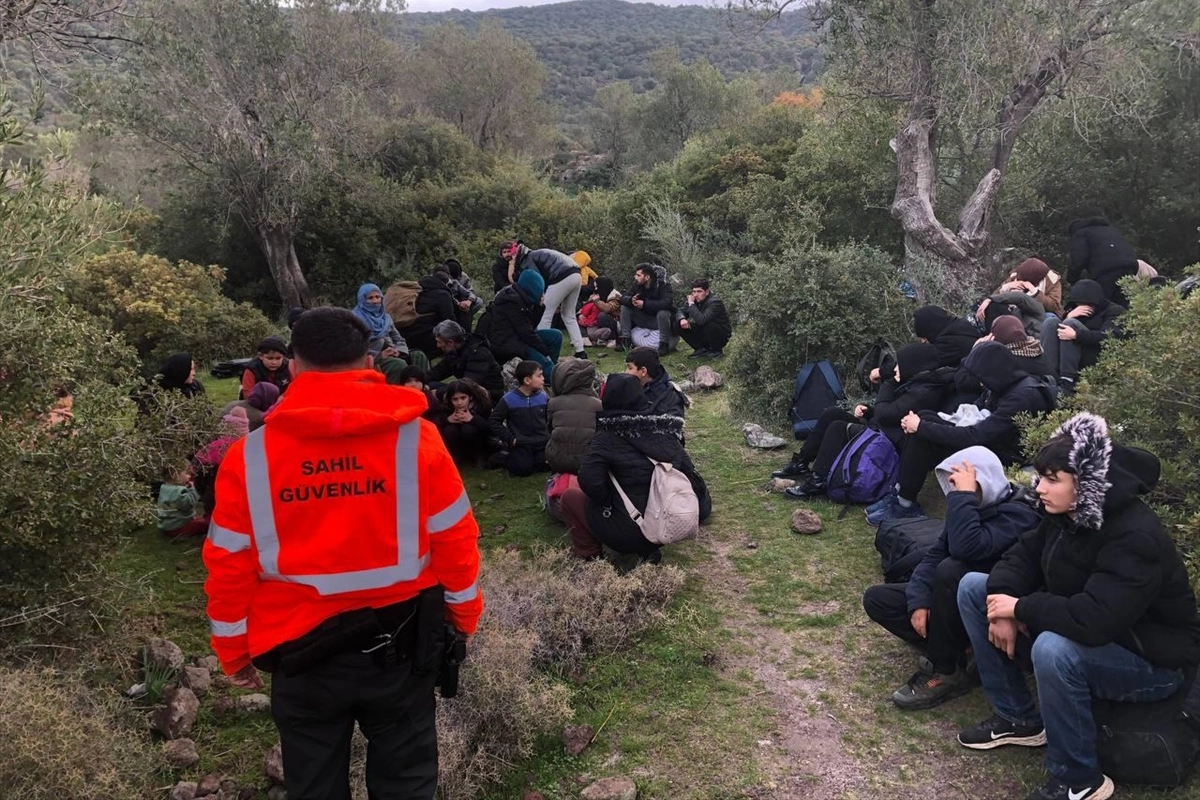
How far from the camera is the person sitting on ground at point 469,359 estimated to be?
7844 mm

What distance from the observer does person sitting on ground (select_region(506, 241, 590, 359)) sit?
10156mm

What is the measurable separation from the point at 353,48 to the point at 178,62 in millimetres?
4126

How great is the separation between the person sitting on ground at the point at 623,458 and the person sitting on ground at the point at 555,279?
5.31 metres

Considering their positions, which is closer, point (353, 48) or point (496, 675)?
point (496, 675)

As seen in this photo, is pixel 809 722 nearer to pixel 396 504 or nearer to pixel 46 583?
pixel 396 504

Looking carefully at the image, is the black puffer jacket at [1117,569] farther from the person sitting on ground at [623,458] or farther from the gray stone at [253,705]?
the gray stone at [253,705]

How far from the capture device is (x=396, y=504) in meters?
2.54

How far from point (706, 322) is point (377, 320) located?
4.34 meters

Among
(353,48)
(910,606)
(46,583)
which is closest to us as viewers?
(46,583)

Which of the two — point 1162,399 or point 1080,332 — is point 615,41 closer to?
point 1080,332

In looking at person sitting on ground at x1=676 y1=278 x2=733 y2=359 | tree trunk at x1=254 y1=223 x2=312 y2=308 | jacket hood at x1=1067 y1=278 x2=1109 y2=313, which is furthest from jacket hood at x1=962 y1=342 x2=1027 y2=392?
tree trunk at x1=254 y1=223 x2=312 y2=308

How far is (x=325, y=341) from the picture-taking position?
2.52 m

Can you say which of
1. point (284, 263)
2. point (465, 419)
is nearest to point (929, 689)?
point (465, 419)

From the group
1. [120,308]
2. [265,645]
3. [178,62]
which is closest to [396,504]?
[265,645]
